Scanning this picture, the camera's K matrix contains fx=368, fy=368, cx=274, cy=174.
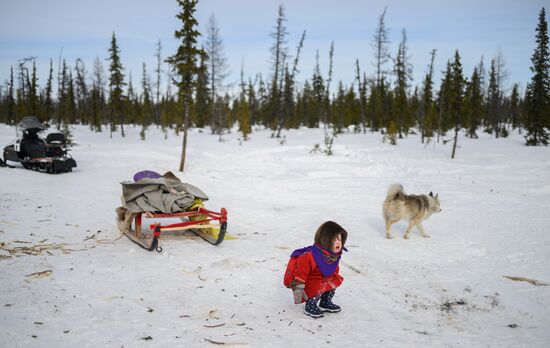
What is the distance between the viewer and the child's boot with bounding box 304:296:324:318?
193 inches

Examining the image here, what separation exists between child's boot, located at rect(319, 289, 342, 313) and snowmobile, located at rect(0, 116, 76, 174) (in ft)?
54.9

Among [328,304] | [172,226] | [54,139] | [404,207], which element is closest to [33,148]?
[54,139]

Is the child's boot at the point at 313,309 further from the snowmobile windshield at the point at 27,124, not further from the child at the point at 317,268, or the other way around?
the snowmobile windshield at the point at 27,124

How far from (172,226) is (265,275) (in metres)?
2.22

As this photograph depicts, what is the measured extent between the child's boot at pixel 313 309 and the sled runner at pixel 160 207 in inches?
129

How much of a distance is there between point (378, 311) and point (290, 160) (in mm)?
19996

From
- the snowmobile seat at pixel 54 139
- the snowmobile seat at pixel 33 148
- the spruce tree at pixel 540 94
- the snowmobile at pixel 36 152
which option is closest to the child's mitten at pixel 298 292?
the snowmobile at pixel 36 152

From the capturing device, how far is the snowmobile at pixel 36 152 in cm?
1752

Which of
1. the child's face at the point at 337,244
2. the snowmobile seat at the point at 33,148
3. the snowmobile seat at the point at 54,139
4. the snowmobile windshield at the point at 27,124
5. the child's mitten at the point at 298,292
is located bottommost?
the child's mitten at the point at 298,292

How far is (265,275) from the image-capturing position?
649 centimetres

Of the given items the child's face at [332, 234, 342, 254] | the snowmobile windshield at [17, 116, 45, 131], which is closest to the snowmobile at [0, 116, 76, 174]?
the snowmobile windshield at [17, 116, 45, 131]

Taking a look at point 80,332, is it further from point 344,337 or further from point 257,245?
point 257,245

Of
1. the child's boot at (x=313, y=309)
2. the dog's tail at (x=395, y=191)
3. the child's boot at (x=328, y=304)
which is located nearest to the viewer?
the child's boot at (x=313, y=309)

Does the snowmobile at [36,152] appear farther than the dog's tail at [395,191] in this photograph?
Yes
